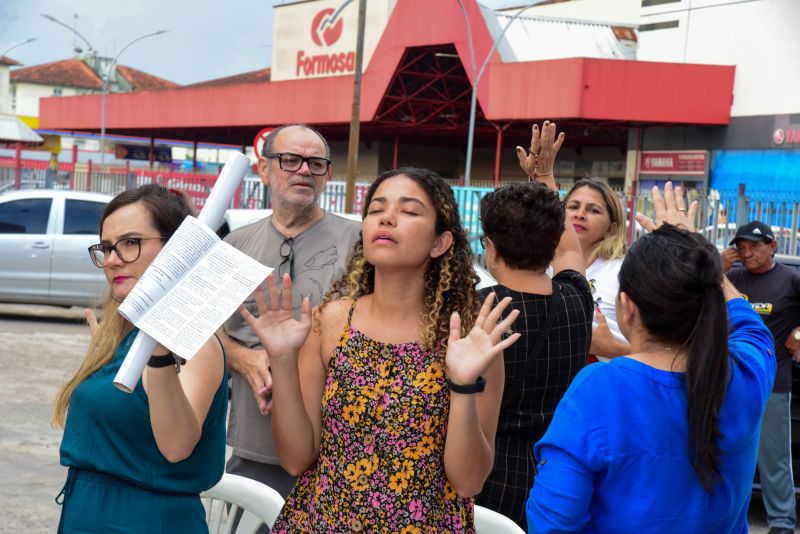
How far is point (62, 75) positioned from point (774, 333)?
9749 cm

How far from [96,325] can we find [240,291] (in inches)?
39.6

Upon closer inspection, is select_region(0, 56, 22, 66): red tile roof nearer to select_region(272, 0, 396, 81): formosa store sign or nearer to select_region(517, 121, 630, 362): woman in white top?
select_region(272, 0, 396, 81): formosa store sign

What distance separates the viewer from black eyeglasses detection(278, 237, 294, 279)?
12.6 feet

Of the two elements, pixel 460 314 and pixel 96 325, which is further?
pixel 96 325

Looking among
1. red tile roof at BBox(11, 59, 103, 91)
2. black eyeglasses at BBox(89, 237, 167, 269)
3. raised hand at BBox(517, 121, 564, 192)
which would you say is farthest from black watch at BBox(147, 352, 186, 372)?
red tile roof at BBox(11, 59, 103, 91)

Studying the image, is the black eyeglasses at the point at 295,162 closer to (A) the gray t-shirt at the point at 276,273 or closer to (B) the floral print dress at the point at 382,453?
(A) the gray t-shirt at the point at 276,273

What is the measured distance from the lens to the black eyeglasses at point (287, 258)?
3830mm

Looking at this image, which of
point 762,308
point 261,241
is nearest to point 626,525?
point 261,241

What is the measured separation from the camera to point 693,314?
2279mm

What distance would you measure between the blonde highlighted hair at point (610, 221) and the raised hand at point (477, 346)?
2.23 metres

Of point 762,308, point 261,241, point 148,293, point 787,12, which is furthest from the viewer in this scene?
point 787,12

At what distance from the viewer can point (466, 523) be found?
103 inches

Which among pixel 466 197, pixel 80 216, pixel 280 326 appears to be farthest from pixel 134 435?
pixel 466 197

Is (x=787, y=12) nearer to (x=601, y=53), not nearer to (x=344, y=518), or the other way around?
(x=601, y=53)
